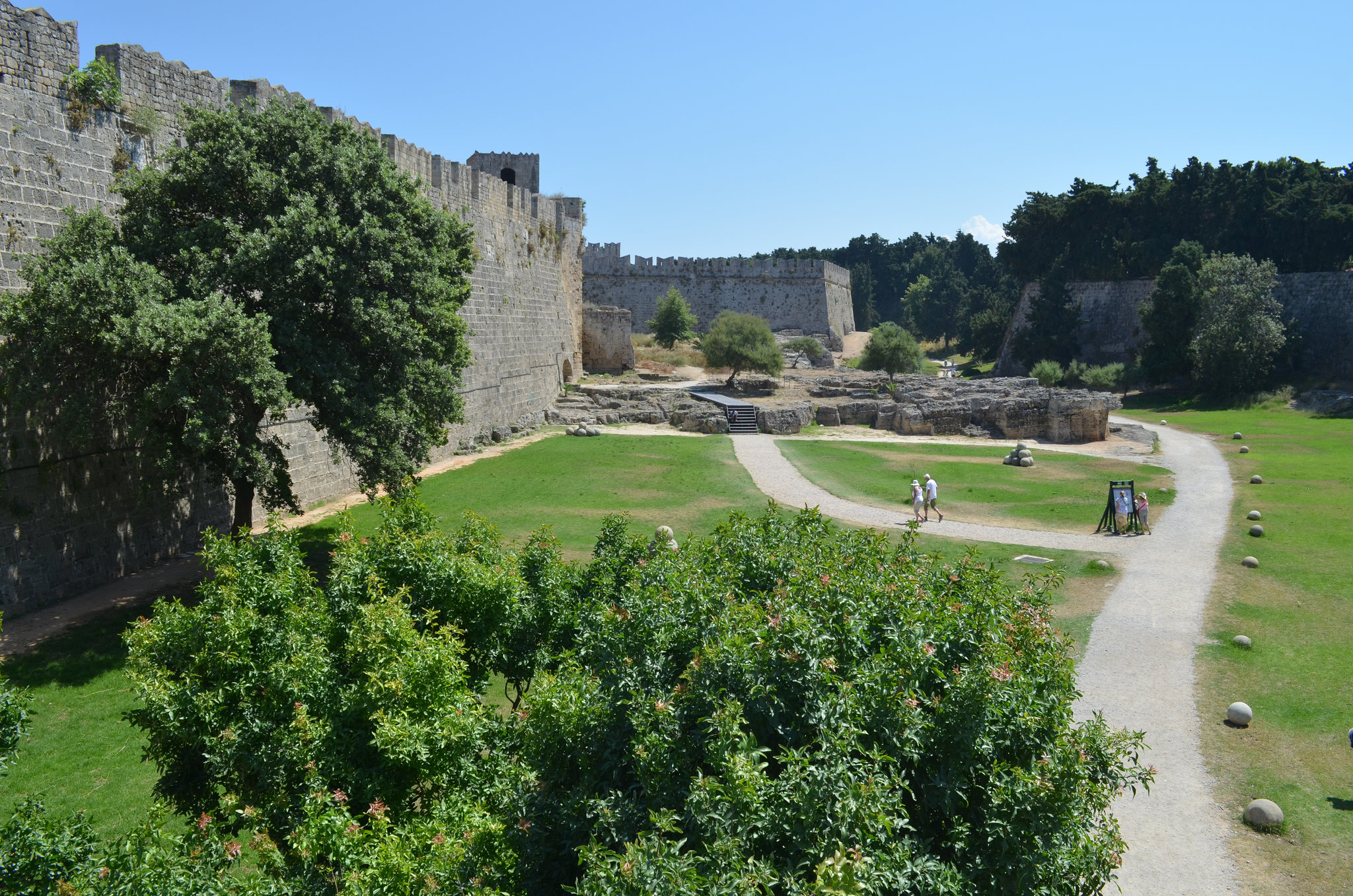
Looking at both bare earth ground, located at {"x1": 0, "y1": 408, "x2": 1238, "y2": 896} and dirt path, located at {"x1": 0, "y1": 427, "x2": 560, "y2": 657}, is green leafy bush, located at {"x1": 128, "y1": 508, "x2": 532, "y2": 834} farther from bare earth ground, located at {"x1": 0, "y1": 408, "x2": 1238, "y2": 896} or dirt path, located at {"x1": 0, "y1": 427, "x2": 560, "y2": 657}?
bare earth ground, located at {"x1": 0, "y1": 408, "x2": 1238, "y2": 896}

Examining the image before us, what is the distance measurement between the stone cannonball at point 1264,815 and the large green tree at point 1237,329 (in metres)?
37.2

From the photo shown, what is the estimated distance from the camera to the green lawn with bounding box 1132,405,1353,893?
728 cm

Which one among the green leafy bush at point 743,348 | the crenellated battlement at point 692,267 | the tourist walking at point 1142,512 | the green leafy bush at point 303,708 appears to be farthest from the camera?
the crenellated battlement at point 692,267

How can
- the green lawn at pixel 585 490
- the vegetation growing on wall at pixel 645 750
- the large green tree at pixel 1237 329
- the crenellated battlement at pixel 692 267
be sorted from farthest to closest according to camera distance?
1. the crenellated battlement at pixel 692 267
2. the large green tree at pixel 1237 329
3. the green lawn at pixel 585 490
4. the vegetation growing on wall at pixel 645 750

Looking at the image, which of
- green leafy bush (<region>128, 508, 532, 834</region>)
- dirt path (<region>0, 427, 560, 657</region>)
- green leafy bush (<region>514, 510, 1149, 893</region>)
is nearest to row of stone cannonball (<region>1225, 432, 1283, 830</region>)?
green leafy bush (<region>514, 510, 1149, 893</region>)

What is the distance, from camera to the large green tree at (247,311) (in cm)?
989

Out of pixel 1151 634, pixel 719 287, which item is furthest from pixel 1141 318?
pixel 1151 634

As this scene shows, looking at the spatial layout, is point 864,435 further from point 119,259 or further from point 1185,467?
point 119,259

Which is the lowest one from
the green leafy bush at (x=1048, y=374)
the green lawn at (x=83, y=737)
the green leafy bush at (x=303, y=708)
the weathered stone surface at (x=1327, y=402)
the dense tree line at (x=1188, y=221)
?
the green lawn at (x=83, y=737)

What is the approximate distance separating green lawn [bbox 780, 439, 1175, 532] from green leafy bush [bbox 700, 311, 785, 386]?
30.1 ft

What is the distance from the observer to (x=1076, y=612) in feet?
41.9

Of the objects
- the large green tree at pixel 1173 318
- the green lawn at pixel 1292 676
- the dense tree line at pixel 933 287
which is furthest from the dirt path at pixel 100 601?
the dense tree line at pixel 933 287

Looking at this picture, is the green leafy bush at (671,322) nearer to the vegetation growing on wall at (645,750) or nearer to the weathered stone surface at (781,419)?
the weathered stone surface at (781,419)

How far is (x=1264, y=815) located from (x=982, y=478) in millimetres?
15841
